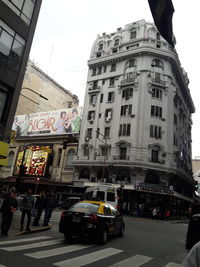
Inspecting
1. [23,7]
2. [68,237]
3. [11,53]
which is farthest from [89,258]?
[23,7]

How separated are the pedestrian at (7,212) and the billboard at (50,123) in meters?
34.4

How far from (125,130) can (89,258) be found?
3213cm

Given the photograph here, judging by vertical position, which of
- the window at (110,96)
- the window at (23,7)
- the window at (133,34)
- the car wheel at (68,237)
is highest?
A: the window at (133,34)

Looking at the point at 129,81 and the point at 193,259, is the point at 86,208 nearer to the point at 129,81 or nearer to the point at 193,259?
the point at 193,259

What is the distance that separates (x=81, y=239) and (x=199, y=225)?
21.2ft

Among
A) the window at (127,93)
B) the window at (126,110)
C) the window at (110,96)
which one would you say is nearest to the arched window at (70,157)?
the window at (126,110)

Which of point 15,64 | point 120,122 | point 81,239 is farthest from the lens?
point 120,122

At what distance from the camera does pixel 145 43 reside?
141 feet

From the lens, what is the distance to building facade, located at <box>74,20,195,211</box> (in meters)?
35.9

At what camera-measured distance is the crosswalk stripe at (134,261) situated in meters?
6.71

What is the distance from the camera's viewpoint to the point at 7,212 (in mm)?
9570

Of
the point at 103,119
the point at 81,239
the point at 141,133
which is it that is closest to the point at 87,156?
the point at 103,119

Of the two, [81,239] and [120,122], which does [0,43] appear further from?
[120,122]

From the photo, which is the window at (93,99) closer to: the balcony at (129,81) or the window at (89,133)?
the window at (89,133)
